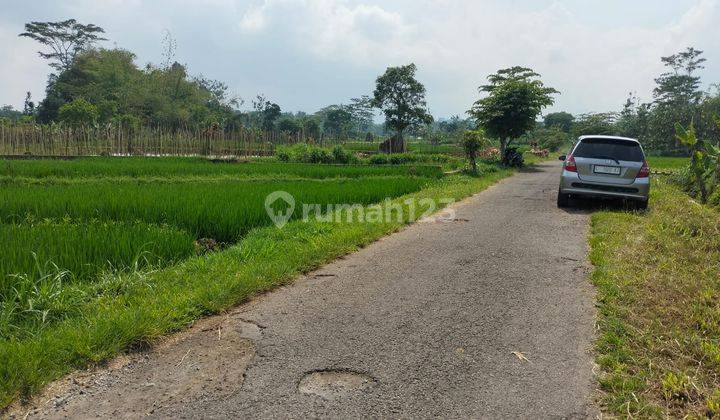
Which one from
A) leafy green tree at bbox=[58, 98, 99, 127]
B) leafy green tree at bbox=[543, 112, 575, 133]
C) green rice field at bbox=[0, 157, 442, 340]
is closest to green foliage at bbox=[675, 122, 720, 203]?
green rice field at bbox=[0, 157, 442, 340]

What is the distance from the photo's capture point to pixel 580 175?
355 inches

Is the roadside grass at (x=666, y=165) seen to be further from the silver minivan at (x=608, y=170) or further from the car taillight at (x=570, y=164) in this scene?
the car taillight at (x=570, y=164)

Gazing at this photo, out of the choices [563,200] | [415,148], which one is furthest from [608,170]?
[415,148]

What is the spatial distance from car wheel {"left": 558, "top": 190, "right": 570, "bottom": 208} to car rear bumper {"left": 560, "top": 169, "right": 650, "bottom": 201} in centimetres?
27

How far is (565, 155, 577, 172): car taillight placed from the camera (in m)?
9.08

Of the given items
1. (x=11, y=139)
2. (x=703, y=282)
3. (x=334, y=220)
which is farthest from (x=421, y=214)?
(x=11, y=139)

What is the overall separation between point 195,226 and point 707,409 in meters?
6.27

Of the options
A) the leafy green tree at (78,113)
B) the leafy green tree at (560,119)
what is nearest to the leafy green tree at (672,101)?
the leafy green tree at (560,119)

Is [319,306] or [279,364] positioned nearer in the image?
[279,364]

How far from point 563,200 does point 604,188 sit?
0.98 metres

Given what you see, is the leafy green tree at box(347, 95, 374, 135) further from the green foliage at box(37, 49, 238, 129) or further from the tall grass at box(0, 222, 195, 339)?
the tall grass at box(0, 222, 195, 339)

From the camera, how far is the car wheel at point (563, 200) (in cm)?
964

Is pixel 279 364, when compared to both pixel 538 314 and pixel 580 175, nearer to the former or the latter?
pixel 538 314

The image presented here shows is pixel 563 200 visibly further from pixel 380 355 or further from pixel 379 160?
pixel 379 160
